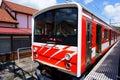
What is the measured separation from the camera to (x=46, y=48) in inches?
203

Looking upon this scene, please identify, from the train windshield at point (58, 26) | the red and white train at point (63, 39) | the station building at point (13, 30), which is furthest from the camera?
the station building at point (13, 30)

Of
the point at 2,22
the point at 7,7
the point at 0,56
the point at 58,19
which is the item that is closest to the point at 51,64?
the point at 58,19

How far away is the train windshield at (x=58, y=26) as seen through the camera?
4.32 metres

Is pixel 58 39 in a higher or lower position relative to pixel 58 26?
lower

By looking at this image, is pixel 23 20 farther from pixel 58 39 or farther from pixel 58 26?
pixel 58 39

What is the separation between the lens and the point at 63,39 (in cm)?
455

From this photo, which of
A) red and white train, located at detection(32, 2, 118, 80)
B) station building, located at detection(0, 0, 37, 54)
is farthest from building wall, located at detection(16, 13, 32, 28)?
red and white train, located at detection(32, 2, 118, 80)

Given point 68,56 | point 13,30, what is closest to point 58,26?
point 68,56

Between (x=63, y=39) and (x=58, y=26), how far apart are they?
0.54m

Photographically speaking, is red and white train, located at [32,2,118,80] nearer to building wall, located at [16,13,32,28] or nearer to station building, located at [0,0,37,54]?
station building, located at [0,0,37,54]

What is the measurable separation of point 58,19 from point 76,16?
31.6 inches

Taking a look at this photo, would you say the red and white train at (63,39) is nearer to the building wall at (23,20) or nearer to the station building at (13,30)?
the station building at (13,30)

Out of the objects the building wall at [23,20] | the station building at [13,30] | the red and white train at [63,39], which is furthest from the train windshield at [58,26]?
the building wall at [23,20]

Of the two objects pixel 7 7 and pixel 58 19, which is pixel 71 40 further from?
pixel 7 7
